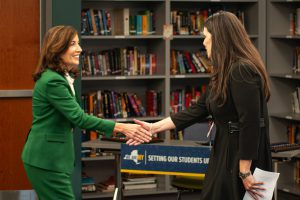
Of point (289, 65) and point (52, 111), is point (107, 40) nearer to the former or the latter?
point (289, 65)

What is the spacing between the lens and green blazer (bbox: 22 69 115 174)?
3.59 m

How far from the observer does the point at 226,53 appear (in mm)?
3012

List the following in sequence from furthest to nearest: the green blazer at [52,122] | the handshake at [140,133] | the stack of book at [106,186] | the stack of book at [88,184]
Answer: the stack of book at [106,186] < the stack of book at [88,184] < the handshake at [140,133] < the green blazer at [52,122]

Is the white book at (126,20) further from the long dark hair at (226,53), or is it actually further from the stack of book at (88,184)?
the long dark hair at (226,53)

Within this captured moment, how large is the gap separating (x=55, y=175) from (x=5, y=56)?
6.07 feet

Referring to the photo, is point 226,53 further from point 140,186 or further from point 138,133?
point 140,186

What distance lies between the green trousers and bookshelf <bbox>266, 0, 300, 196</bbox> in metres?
3.66

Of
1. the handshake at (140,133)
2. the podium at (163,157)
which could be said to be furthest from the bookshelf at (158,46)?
the handshake at (140,133)

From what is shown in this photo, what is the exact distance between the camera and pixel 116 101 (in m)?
6.68

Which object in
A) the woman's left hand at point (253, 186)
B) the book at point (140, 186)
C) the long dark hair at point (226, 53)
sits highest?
the long dark hair at point (226, 53)

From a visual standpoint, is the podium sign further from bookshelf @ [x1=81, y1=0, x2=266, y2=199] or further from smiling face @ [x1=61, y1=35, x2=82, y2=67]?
bookshelf @ [x1=81, y1=0, x2=266, y2=199]

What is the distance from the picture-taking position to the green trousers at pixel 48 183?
3629 mm

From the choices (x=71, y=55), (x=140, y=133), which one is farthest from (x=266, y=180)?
(x=71, y=55)

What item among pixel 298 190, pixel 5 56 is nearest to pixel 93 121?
pixel 5 56
